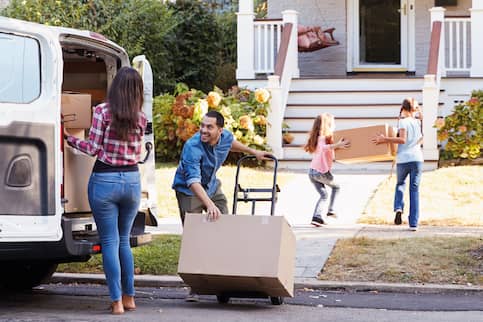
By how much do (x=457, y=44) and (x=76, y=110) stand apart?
34.9 feet

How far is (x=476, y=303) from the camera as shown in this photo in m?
8.23

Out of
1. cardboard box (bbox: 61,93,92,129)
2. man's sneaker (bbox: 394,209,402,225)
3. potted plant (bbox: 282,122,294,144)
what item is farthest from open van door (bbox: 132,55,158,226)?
potted plant (bbox: 282,122,294,144)

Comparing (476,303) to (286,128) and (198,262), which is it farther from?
(286,128)

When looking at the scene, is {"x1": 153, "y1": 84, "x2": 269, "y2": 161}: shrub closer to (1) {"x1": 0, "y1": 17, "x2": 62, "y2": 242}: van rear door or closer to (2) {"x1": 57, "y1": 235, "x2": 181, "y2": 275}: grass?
(2) {"x1": 57, "y1": 235, "x2": 181, "y2": 275}: grass

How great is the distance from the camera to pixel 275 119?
16.2 metres

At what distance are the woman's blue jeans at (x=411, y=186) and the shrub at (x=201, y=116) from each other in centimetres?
442

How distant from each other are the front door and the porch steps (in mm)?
2056

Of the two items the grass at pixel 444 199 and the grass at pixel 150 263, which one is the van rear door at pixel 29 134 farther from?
the grass at pixel 444 199

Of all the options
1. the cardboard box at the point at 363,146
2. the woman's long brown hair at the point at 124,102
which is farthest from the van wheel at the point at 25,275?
the cardboard box at the point at 363,146

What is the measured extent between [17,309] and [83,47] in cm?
208

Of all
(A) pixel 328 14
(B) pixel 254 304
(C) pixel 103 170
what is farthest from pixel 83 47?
(A) pixel 328 14

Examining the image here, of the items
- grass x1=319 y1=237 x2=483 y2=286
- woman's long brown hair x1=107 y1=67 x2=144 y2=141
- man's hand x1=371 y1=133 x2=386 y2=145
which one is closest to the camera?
woman's long brown hair x1=107 y1=67 x2=144 y2=141

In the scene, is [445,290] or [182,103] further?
[182,103]

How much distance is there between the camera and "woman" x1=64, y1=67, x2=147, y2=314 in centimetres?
732
